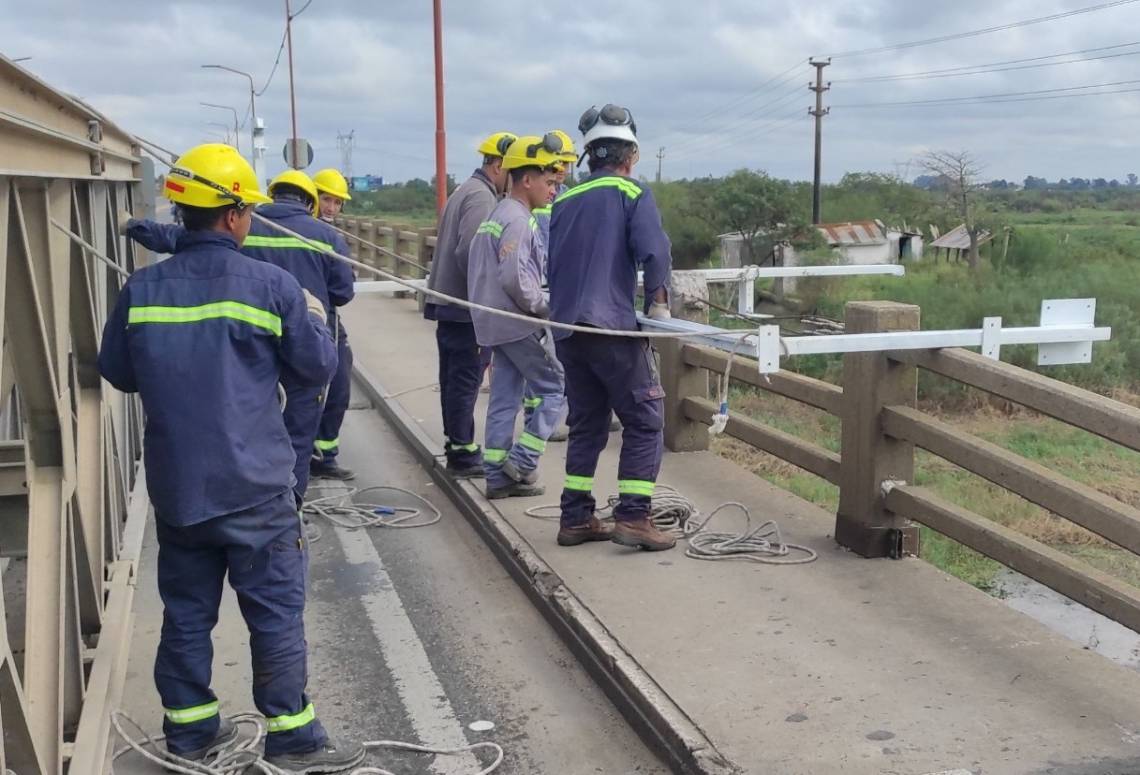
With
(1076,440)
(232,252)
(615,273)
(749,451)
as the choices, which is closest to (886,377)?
(615,273)

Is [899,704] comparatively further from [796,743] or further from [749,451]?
[749,451]

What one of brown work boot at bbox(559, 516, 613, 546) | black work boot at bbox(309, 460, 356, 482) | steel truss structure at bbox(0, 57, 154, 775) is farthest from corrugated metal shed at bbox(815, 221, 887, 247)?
steel truss structure at bbox(0, 57, 154, 775)

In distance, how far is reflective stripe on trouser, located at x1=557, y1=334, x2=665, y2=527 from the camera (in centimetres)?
572

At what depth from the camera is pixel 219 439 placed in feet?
11.9

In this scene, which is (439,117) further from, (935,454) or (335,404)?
(935,454)

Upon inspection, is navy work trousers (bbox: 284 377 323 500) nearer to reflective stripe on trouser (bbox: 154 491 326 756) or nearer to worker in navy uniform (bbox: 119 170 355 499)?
worker in navy uniform (bbox: 119 170 355 499)

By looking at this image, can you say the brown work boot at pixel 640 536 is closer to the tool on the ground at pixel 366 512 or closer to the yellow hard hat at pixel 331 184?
the tool on the ground at pixel 366 512

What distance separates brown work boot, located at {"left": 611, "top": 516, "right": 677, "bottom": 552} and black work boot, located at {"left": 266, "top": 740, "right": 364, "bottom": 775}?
2.18 metres

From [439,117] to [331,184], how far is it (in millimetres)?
8035

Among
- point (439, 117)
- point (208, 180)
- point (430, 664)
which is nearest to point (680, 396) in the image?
point (430, 664)

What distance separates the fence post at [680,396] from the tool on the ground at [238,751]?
4126mm

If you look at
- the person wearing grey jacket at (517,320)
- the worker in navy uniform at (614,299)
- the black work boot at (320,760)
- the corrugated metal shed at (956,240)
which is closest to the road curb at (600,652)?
the person wearing grey jacket at (517,320)

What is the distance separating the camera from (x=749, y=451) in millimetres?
12133

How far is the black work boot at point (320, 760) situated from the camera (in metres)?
3.92
